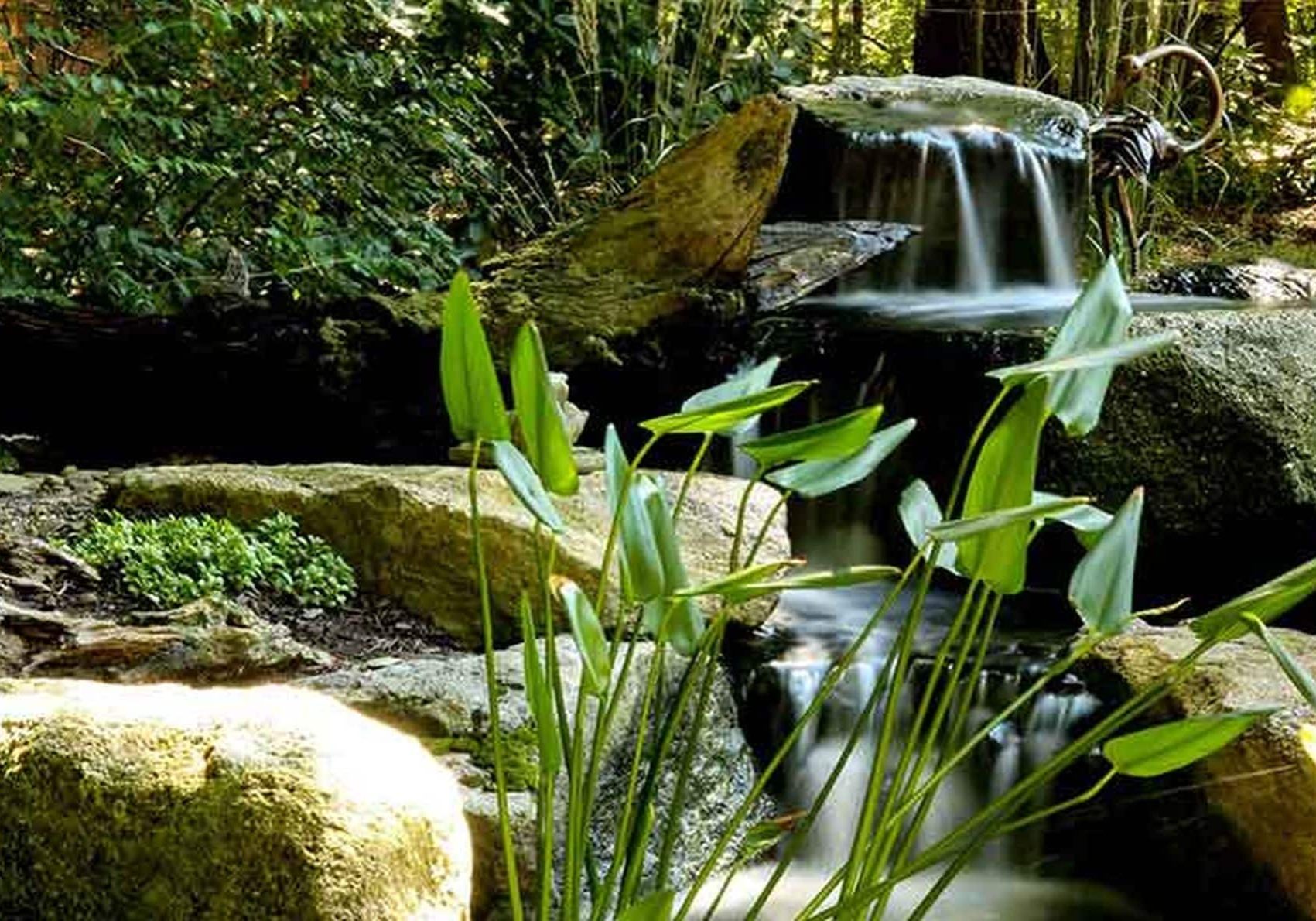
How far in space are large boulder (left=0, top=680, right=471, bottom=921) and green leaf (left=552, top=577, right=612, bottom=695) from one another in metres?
0.38

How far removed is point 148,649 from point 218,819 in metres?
0.99

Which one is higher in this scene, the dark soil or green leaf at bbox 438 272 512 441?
green leaf at bbox 438 272 512 441

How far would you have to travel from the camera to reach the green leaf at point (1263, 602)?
1441mm

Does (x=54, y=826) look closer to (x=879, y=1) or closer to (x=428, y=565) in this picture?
(x=428, y=565)

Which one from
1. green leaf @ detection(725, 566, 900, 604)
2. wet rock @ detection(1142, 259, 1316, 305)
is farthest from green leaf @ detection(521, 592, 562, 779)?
wet rock @ detection(1142, 259, 1316, 305)

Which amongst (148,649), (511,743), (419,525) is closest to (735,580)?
(511,743)

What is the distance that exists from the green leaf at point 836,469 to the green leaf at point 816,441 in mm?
55

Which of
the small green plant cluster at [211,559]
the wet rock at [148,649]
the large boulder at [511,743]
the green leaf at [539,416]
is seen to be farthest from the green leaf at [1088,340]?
the small green plant cluster at [211,559]

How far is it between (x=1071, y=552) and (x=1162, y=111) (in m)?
4.38

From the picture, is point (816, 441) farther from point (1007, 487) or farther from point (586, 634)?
point (586, 634)

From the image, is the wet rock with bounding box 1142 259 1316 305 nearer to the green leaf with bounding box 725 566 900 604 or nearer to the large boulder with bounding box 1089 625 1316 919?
the large boulder with bounding box 1089 625 1316 919

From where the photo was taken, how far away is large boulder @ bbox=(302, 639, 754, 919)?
239 centimetres

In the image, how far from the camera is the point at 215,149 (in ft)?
15.3

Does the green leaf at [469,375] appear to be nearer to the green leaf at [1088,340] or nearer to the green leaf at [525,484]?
the green leaf at [525,484]
